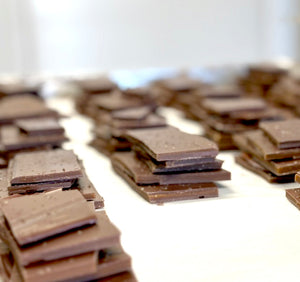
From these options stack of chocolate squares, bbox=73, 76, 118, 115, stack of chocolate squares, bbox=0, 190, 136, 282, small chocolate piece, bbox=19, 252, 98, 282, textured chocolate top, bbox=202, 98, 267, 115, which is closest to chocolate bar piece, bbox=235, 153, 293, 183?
textured chocolate top, bbox=202, 98, 267, 115

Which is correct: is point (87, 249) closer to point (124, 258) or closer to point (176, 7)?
point (124, 258)

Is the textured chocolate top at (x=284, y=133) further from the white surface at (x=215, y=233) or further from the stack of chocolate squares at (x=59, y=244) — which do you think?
the stack of chocolate squares at (x=59, y=244)

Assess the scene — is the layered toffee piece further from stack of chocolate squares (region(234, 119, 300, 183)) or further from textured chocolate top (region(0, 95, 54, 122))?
stack of chocolate squares (region(234, 119, 300, 183))

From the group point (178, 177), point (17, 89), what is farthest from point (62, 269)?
point (17, 89)

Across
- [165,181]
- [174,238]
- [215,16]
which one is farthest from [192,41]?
[174,238]

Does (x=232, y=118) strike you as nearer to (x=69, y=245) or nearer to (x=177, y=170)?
(x=177, y=170)

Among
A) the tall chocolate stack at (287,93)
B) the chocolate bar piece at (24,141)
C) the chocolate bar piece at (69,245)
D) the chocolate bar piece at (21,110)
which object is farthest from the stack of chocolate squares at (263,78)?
the chocolate bar piece at (69,245)
